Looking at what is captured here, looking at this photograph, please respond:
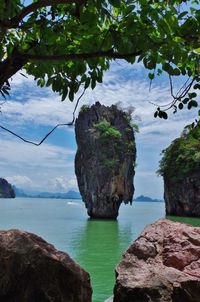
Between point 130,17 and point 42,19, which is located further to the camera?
point 42,19

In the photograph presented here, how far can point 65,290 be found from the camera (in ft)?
17.0

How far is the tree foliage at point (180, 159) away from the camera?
4550 centimetres

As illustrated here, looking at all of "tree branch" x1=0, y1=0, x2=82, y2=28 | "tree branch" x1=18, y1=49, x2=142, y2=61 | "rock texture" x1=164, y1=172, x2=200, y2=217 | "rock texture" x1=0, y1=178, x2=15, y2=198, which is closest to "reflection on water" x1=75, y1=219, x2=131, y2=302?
"tree branch" x1=18, y1=49, x2=142, y2=61

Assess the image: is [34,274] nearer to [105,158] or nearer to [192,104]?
[192,104]

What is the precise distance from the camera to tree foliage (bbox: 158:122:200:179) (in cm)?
4550

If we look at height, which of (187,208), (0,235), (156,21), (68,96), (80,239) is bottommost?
(187,208)

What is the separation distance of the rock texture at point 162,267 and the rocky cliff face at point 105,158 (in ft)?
Answer: 109

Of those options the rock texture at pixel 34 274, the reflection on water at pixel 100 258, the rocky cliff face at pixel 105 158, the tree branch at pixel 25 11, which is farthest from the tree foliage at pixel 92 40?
the rocky cliff face at pixel 105 158

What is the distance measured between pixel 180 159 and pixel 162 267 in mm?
41750

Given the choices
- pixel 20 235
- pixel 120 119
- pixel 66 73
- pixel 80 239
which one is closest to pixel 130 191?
pixel 120 119

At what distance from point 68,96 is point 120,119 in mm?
39485

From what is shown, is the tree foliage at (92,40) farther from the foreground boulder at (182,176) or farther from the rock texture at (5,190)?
the rock texture at (5,190)

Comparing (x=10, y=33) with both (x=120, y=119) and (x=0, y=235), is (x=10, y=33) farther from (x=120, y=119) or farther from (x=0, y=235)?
(x=120, y=119)

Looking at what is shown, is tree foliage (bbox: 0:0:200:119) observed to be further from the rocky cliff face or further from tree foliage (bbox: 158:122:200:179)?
tree foliage (bbox: 158:122:200:179)
